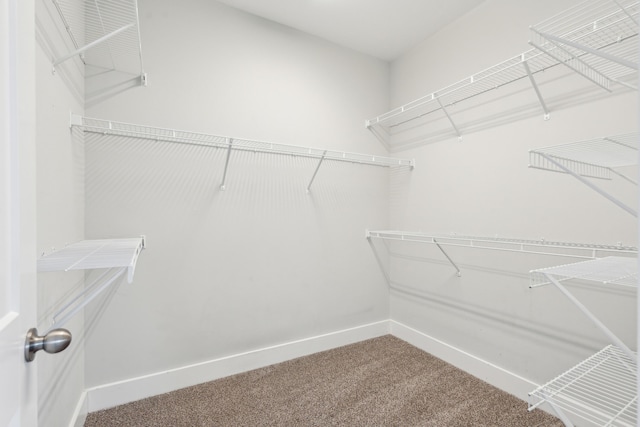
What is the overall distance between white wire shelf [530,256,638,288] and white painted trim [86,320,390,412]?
1609 millimetres

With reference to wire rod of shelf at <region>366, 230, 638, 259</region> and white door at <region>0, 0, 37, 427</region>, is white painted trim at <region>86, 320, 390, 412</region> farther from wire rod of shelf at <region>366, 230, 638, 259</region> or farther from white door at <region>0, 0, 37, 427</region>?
white door at <region>0, 0, 37, 427</region>

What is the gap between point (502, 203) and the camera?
70.0 inches

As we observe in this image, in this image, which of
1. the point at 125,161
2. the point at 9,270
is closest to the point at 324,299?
the point at 125,161

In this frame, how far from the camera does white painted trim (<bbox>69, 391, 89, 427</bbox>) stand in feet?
4.39

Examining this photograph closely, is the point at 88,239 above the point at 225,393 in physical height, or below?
above

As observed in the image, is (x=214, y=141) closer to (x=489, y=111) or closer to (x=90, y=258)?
(x=90, y=258)

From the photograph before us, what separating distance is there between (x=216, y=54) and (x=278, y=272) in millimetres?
1451

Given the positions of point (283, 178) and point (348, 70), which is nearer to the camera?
point (283, 178)

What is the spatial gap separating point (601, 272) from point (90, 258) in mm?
1669

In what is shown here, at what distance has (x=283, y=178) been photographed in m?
2.08

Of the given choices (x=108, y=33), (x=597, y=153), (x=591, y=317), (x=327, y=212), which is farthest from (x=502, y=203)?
(x=108, y=33)

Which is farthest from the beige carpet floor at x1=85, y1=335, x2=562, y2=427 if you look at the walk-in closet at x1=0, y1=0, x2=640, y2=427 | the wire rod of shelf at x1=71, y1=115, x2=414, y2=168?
the wire rod of shelf at x1=71, y1=115, x2=414, y2=168

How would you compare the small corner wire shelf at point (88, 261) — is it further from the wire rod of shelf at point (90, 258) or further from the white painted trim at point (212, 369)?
the white painted trim at point (212, 369)

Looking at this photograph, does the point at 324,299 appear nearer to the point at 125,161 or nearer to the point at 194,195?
the point at 194,195
